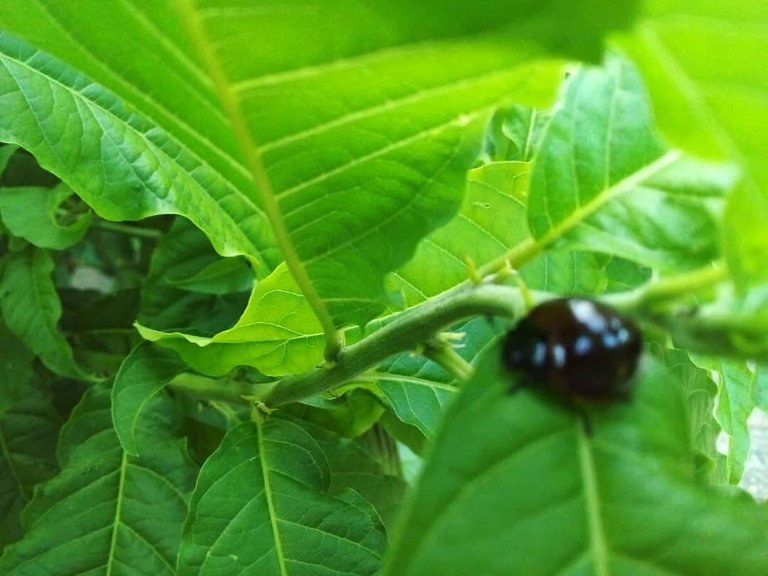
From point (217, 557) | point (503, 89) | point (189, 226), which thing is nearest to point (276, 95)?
point (503, 89)

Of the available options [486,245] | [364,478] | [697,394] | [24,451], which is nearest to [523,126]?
[486,245]

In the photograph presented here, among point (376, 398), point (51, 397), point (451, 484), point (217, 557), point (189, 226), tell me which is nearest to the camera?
point (451, 484)

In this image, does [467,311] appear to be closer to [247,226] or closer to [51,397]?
[247,226]

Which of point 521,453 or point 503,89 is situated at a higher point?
point 503,89

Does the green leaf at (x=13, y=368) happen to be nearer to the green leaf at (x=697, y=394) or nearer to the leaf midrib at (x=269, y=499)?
the leaf midrib at (x=269, y=499)

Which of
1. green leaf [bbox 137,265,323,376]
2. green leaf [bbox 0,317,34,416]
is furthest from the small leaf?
green leaf [bbox 0,317,34,416]

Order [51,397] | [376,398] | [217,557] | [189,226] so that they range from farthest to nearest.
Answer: [51,397]
[189,226]
[376,398]
[217,557]

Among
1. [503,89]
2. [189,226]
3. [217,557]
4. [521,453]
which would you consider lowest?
[217,557]
